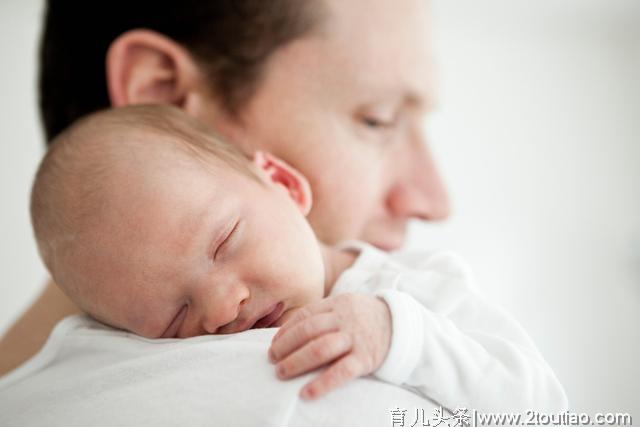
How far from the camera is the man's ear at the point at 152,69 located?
117 cm

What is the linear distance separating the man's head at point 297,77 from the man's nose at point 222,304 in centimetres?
40

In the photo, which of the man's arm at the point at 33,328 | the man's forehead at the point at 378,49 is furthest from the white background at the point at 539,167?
the man's forehead at the point at 378,49

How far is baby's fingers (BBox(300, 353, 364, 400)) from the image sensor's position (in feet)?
2.05

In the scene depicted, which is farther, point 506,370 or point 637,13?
point 637,13

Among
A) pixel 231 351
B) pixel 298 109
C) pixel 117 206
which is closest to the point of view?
pixel 231 351

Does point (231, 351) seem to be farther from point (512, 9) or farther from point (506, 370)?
point (512, 9)

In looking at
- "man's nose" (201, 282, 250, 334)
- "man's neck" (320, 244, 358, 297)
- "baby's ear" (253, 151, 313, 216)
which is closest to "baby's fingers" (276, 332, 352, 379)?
"man's nose" (201, 282, 250, 334)

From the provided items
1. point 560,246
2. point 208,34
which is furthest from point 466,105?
point 208,34

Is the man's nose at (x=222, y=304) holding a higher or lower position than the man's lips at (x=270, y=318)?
higher

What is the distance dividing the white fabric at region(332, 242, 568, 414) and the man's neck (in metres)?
0.11

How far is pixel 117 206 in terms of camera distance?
80 centimetres

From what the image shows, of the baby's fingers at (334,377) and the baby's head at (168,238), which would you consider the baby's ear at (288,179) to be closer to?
the baby's head at (168,238)

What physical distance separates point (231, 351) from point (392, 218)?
2.26ft

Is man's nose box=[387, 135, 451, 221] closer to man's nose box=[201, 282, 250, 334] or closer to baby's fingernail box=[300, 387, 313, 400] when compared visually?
man's nose box=[201, 282, 250, 334]
